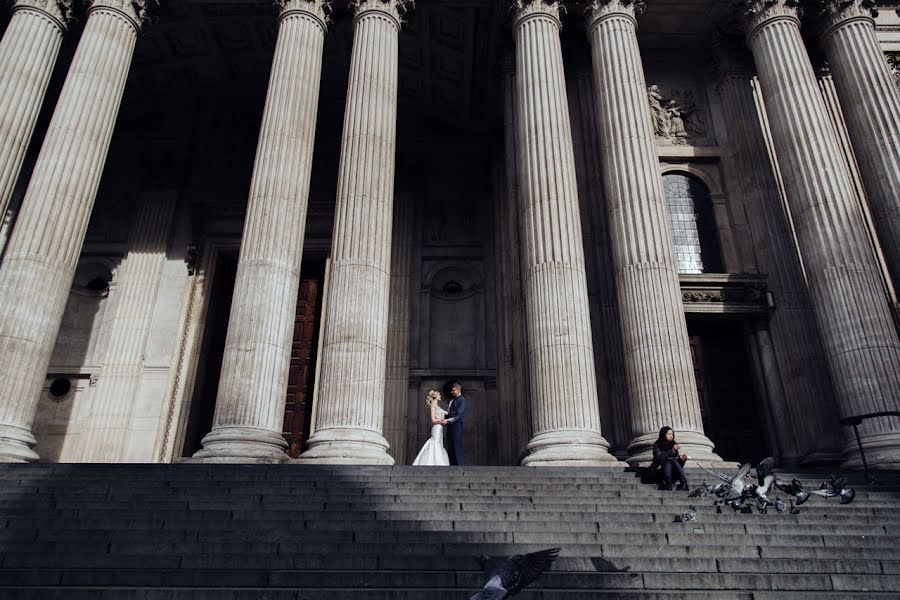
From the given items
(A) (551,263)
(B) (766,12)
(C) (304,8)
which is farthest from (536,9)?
(A) (551,263)

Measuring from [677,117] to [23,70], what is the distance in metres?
17.8

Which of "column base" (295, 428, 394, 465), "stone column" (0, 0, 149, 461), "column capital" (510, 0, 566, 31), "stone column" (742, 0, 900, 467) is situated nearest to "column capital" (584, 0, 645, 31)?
"column capital" (510, 0, 566, 31)

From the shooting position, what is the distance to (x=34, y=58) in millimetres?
15867

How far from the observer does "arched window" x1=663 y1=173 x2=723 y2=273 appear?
17.8 m

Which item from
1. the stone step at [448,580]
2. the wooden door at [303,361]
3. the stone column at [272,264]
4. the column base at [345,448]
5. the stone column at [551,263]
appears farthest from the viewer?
the wooden door at [303,361]

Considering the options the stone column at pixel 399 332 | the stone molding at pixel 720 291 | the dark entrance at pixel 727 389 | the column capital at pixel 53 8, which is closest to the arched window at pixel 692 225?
the stone molding at pixel 720 291

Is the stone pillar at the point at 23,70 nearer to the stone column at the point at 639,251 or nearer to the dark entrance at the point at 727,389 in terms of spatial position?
the stone column at the point at 639,251

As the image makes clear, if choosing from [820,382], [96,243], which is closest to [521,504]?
[820,382]

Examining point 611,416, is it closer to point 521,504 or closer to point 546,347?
point 546,347

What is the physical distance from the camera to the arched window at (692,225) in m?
17.8

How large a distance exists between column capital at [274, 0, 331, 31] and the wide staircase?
1186cm

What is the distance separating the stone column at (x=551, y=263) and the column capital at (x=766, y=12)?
5.43 m

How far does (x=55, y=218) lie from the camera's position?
1414 centimetres

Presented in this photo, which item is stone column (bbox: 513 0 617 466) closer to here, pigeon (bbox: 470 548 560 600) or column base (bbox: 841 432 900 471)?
column base (bbox: 841 432 900 471)
